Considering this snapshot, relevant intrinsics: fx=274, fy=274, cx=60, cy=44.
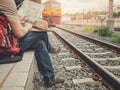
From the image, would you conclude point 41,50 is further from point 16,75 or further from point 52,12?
point 52,12

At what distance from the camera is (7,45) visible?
3.25 metres

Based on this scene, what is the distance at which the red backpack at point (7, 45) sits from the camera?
318cm

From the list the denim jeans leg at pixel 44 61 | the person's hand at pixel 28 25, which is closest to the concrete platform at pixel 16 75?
the denim jeans leg at pixel 44 61

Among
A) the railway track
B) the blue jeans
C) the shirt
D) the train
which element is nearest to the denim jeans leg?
the blue jeans

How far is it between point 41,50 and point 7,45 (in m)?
0.70

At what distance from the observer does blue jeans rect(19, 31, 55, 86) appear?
3818mm

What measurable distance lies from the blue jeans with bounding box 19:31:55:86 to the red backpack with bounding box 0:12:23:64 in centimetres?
40

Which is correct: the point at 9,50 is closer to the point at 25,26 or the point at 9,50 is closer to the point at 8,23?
the point at 8,23

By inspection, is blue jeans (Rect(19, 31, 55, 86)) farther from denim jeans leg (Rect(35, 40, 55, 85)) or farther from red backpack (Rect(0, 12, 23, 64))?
red backpack (Rect(0, 12, 23, 64))

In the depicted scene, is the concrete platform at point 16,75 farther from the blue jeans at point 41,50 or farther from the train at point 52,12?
the train at point 52,12

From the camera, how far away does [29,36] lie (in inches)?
157

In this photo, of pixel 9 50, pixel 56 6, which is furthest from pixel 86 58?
pixel 56 6

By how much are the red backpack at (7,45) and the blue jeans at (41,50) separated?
399mm

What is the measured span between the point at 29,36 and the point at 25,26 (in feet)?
0.75
